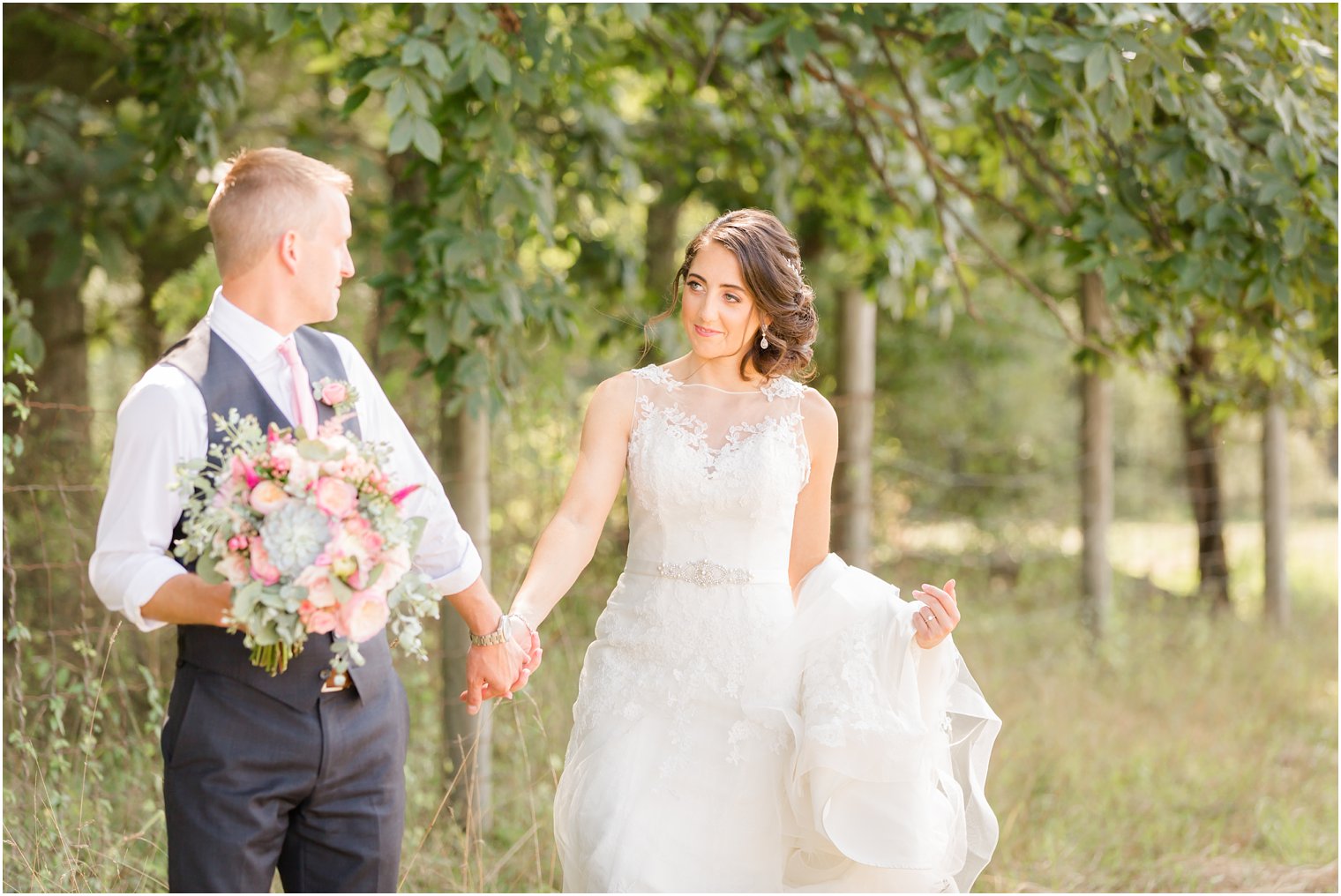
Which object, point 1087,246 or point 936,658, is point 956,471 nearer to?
point 1087,246

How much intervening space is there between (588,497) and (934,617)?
0.90 metres

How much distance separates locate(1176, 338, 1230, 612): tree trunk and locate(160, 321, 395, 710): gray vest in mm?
8460

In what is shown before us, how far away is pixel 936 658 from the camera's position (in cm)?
296

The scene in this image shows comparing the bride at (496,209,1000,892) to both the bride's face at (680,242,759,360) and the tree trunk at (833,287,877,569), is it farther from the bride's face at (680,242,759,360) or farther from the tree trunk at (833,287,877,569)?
the tree trunk at (833,287,877,569)

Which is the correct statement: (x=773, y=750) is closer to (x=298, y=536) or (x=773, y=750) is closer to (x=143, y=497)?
(x=298, y=536)

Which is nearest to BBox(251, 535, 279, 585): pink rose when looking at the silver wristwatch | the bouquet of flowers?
the bouquet of flowers

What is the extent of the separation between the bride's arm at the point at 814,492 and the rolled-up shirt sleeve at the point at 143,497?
1.62 metres

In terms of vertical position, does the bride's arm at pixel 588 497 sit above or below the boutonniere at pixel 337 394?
below

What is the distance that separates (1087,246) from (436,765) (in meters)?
3.22

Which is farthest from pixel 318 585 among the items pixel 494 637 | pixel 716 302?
pixel 716 302

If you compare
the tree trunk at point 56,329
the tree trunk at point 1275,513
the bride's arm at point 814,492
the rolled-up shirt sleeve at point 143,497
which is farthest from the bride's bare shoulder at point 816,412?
the tree trunk at point 1275,513

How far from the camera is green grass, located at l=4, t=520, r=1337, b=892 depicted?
12.0 ft

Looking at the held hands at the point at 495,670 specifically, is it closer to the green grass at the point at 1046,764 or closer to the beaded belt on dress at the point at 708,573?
the beaded belt on dress at the point at 708,573

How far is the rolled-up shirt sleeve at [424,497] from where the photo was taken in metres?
2.45
